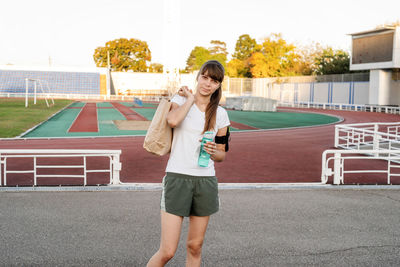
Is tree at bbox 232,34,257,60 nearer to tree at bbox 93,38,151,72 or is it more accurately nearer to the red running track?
tree at bbox 93,38,151,72

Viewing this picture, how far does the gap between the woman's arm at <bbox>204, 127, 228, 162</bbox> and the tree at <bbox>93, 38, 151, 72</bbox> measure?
104 meters

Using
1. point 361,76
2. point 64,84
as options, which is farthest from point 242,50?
point 361,76

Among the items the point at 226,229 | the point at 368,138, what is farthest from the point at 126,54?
the point at 226,229

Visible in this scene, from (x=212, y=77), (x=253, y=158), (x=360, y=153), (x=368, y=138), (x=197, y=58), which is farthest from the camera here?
(x=197, y=58)

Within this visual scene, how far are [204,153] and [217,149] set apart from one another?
0.17 metres

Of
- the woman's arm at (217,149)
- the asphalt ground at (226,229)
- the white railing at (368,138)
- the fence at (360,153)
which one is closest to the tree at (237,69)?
the fence at (360,153)

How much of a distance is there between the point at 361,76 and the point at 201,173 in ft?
166

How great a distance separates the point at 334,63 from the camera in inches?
2729

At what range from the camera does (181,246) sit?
203 inches

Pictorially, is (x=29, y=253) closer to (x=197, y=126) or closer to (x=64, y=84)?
(x=197, y=126)

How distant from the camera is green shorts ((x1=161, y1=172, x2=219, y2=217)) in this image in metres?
3.29

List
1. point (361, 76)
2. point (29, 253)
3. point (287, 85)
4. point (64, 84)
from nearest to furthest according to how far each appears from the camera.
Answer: point (29, 253), point (361, 76), point (287, 85), point (64, 84)

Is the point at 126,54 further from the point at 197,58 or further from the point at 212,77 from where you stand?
the point at 212,77

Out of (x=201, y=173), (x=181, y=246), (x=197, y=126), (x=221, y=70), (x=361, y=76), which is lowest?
(x=181, y=246)
